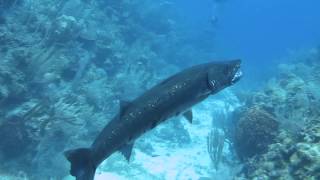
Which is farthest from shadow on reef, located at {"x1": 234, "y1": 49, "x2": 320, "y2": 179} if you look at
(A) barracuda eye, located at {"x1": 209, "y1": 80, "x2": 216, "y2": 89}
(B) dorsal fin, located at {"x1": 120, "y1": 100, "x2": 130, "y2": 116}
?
(B) dorsal fin, located at {"x1": 120, "y1": 100, "x2": 130, "y2": 116}

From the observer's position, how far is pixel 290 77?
14055 mm

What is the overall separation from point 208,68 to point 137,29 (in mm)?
18051

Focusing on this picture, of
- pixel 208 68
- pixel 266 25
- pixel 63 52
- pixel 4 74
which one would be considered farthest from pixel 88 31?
pixel 266 25

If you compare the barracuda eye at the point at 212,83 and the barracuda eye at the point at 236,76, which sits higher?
the barracuda eye at the point at 236,76

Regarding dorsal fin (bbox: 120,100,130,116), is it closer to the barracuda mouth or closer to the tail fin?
the tail fin

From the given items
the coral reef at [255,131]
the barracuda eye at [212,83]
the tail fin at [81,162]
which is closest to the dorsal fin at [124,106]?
the tail fin at [81,162]

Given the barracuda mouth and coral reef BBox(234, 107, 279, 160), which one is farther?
coral reef BBox(234, 107, 279, 160)

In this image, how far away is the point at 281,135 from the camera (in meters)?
7.95

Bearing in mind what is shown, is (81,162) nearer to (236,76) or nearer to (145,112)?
(145,112)

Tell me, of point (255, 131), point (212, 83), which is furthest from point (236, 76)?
point (255, 131)

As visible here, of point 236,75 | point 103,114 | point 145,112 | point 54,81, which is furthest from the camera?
point 103,114

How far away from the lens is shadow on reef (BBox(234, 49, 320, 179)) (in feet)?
20.8

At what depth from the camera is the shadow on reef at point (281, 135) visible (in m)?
6.34

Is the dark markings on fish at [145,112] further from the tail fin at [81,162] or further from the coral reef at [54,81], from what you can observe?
the coral reef at [54,81]
